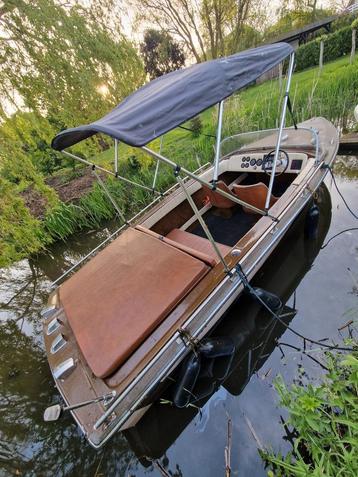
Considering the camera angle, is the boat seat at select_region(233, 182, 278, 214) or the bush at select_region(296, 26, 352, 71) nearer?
the boat seat at select_region(233, 182, 278, 214)

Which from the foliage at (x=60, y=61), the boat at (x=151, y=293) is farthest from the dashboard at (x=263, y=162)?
the foliage at (x=60, y=61)

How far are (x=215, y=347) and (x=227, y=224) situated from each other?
2165 mm

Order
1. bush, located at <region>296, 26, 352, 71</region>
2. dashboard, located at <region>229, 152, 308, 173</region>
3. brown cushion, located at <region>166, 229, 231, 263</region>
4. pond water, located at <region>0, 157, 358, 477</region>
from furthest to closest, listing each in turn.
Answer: bush, located at <region>296, 26, 352, 71</region> → dashboard, located at <region>229, 152, 308, 173</region> → brown cushion, located at <region>166, 229, 231, 263</region> → pond water, located at <region>0, 157, 358, 477</region>

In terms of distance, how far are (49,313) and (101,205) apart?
3.63 meters

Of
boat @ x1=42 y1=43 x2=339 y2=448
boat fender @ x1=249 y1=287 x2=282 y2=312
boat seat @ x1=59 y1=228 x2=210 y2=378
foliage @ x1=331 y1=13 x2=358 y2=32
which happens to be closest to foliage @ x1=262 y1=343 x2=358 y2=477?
boat @ x1=42 y1=43 x2=339 y2=448

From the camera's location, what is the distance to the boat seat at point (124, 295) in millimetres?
2043

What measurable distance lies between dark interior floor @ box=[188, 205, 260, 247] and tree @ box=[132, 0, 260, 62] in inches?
586

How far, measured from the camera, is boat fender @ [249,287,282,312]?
2490 millimetres

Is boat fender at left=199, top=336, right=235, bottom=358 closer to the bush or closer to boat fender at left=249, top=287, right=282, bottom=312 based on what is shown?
boat fender at left=249, top=287, right=282, bottom=312

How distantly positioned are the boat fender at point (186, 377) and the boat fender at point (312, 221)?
8.02 ft

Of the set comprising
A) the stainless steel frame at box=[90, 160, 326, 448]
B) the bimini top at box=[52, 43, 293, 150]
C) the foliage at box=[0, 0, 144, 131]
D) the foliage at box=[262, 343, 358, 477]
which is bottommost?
the foliage at box=[262, 343, 358, 477]

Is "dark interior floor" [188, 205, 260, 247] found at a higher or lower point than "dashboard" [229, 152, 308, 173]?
lower

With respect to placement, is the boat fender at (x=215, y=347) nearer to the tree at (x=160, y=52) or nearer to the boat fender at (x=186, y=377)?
the boat fender at (x=186, y=377)

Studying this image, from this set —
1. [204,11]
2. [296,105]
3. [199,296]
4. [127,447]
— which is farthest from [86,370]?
[204,11]
